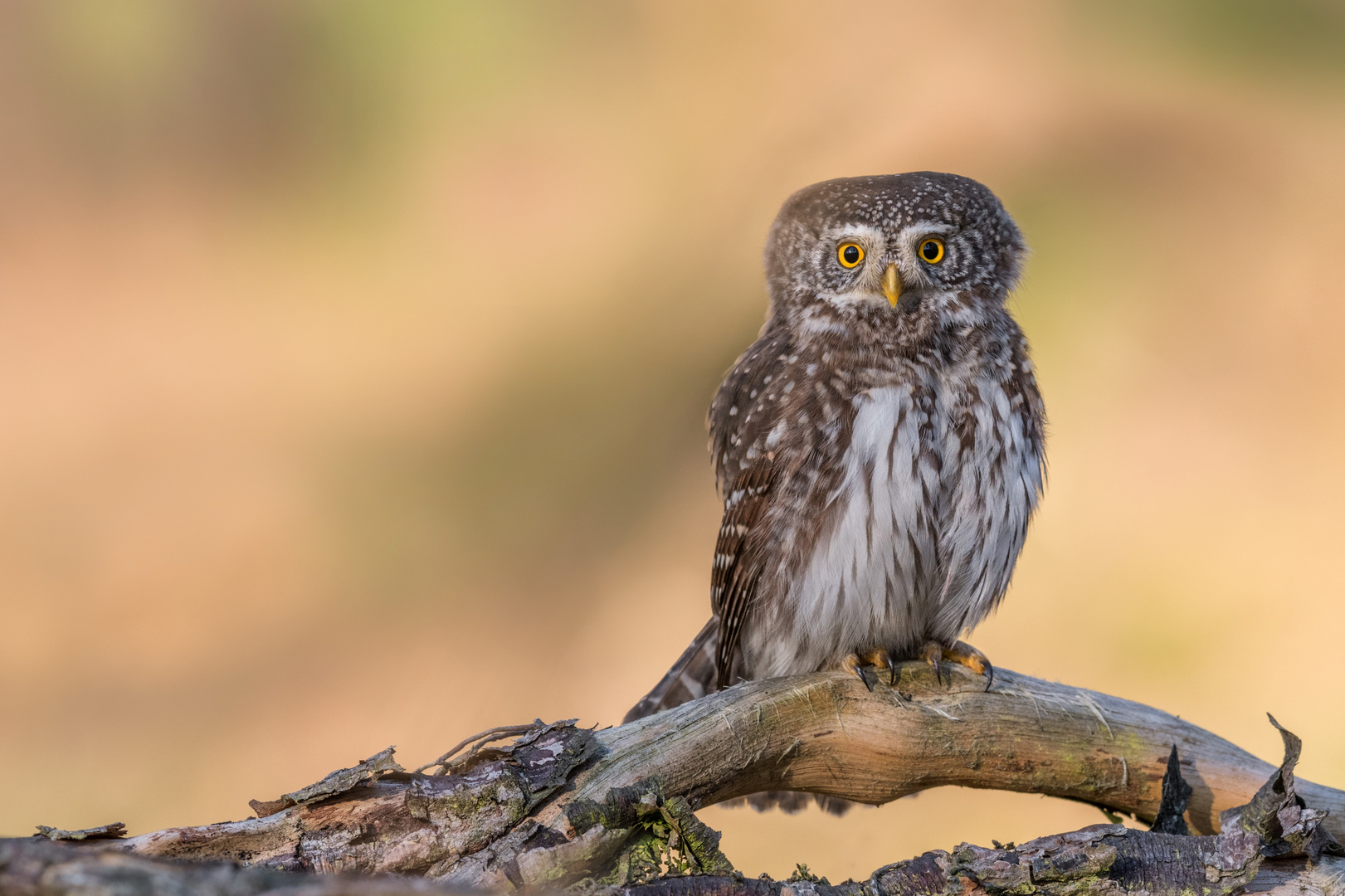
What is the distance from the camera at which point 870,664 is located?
2.47m

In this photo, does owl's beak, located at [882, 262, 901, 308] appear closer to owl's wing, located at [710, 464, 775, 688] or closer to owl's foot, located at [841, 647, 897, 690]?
owl's wing, located at [710, 464, 775, 688]

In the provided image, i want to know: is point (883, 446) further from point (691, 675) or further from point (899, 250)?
point (691, 675)

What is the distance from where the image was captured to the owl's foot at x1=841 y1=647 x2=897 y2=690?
240 cm

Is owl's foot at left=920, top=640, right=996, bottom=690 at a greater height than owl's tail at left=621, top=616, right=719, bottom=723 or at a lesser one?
lesser

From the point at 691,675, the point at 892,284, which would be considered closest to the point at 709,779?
the point at 691,675

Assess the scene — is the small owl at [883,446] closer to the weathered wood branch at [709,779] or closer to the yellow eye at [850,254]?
the yellow eye at [850,254]

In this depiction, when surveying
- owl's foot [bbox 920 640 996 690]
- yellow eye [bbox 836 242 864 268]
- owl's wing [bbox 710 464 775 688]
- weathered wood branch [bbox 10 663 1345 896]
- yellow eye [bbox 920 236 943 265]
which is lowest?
weathered wood branch [bbox 10 663 1345 896]

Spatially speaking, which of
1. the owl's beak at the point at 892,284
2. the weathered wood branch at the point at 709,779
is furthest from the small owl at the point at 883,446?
the weathered wood branch at the point at 709,779

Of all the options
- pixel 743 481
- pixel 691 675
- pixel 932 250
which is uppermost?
pixel 932 250

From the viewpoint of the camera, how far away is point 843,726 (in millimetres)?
2281

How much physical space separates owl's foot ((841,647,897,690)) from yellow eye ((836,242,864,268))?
38.6 inches

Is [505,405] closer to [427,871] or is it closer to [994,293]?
[994,293]

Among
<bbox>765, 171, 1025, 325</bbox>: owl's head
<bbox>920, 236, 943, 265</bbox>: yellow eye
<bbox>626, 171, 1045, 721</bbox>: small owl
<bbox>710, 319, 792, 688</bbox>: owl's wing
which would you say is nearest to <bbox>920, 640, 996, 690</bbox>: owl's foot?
<bbox>626, 171, 1045, 721</bbox>: small owl

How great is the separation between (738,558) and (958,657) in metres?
0.62
